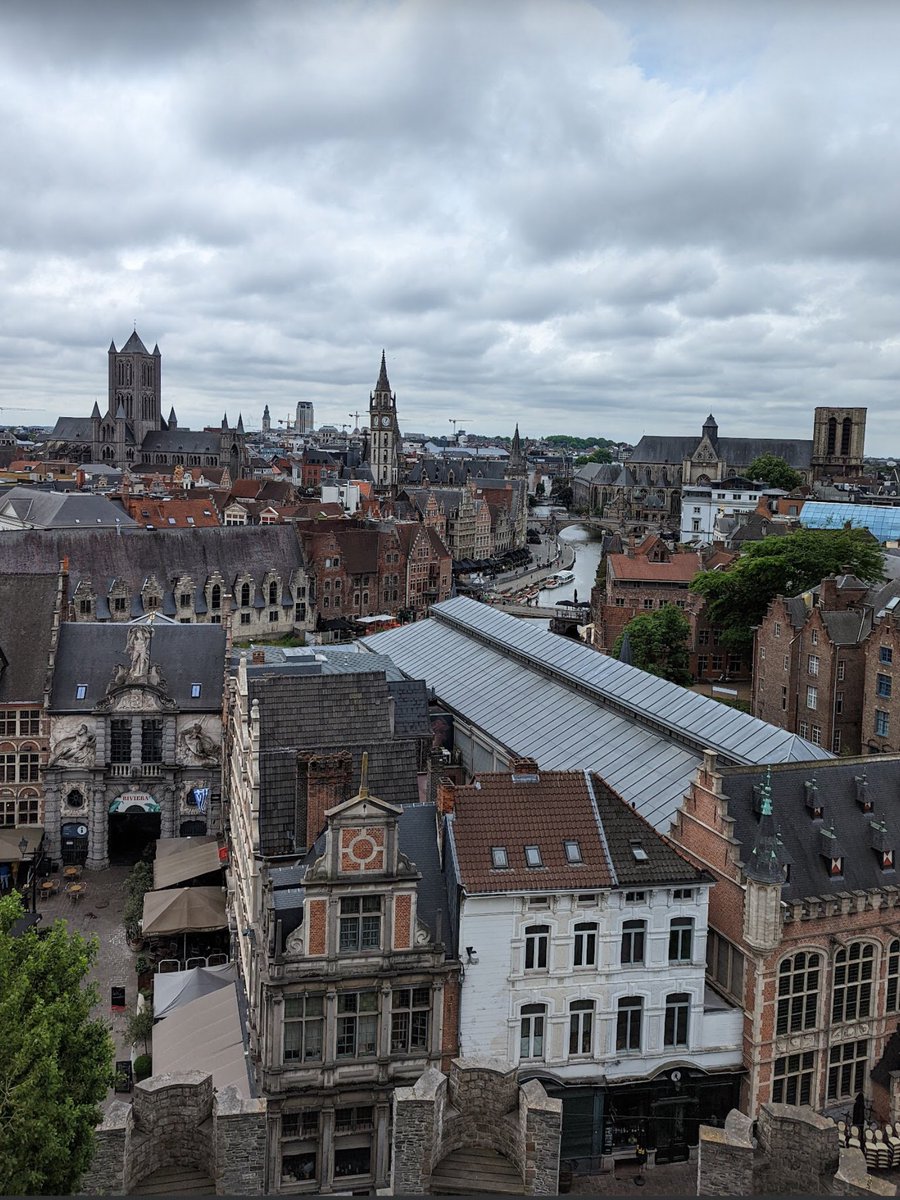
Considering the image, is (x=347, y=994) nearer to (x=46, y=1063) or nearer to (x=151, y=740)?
(x=46, y=1063)

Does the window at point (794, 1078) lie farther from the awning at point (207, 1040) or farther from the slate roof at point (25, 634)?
the slate roof at point (25, 634)

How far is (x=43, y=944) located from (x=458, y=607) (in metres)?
48.3

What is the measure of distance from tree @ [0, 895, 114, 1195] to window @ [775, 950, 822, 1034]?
19.5 metres

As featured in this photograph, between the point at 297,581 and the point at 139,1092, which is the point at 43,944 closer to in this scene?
the point at 139,1092

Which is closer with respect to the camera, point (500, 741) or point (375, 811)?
point (375, 811)

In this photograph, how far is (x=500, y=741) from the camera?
4894cm

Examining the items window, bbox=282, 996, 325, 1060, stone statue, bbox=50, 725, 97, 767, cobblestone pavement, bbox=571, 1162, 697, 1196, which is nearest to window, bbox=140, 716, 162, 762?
stone statue, bbox=50, 725, 97, 767

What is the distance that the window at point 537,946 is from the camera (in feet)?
103

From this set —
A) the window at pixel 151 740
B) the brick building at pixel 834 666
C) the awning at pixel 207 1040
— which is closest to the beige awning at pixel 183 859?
the window at pixel 151 740

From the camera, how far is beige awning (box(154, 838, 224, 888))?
158ft

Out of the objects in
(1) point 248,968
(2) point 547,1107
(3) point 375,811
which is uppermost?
(3) point 375,811

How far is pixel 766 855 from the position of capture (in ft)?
105

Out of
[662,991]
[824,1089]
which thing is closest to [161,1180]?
[662,991]

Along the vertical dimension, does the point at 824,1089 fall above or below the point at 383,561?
below
